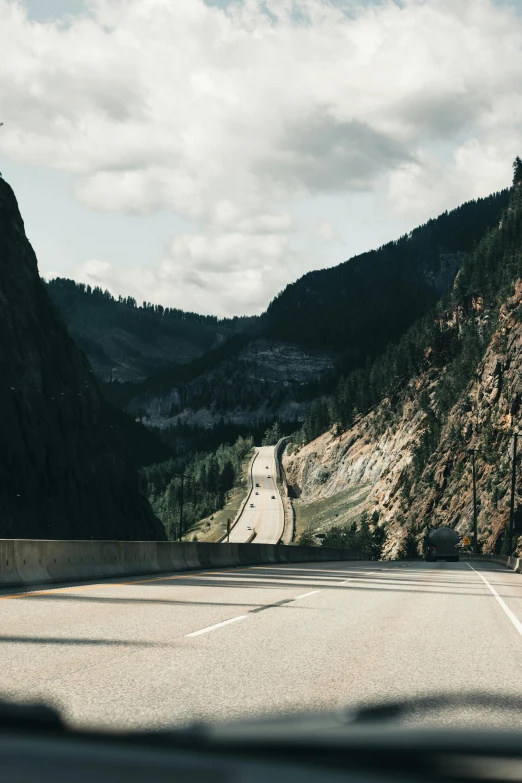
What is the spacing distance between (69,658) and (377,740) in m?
5.56

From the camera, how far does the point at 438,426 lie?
11994 centimetres

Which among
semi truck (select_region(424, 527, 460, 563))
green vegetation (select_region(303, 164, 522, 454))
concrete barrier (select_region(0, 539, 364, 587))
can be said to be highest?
green vegetation (select_region(303, 164, 522, 454))

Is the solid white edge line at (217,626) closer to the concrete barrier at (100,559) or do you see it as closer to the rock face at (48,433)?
the concrete barrier at (100,559)

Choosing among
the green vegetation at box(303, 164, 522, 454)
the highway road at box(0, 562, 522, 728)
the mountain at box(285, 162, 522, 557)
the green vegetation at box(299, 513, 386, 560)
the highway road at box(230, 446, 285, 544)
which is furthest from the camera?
the highway road at box(230, 446, 285, 544)

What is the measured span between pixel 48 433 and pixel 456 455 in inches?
2145

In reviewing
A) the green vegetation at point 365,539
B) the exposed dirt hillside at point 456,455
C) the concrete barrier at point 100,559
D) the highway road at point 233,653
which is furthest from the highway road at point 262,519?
the highway road at point 233,653

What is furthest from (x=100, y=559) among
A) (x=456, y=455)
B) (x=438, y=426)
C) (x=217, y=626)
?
(x=438, y=426)

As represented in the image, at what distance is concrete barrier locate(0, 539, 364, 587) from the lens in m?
17.0

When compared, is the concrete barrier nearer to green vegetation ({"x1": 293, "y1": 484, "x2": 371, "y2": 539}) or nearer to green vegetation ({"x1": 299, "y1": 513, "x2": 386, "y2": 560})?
green vegetation ({"x1": 299, "y1": 513, "x2": 386, "y2": 560})

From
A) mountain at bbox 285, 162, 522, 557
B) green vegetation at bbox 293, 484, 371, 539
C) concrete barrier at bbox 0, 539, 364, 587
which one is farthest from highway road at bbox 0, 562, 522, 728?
green vegetation at bbox 293, 484, 371, 539

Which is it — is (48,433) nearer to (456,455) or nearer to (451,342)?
(456,455)

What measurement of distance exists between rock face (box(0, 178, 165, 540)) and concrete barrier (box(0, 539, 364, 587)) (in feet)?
77.6

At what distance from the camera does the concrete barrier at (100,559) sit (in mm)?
17016

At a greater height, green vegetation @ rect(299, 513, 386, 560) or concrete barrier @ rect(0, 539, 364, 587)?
concrete barrier @ rect(0, 539, 364, 587)
